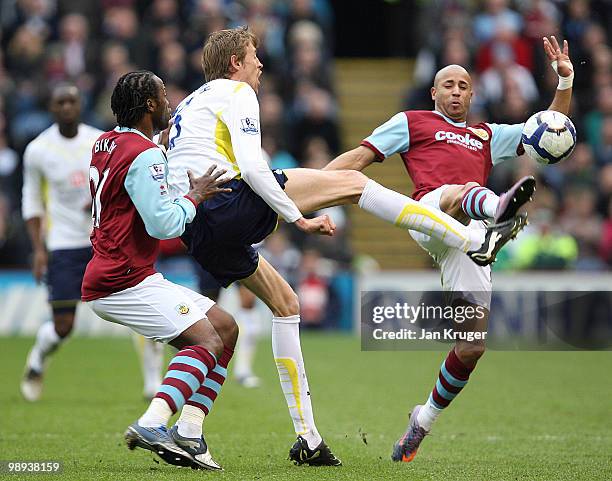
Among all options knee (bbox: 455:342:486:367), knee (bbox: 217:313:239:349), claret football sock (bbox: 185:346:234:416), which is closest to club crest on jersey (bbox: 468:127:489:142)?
knee (bbox: 455:342:486:367)

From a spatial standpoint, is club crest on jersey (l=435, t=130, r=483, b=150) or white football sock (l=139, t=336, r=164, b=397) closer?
club crest on jersey (l=435, t=130, r=483, b=150)

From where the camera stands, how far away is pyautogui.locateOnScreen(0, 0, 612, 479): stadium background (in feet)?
53.8

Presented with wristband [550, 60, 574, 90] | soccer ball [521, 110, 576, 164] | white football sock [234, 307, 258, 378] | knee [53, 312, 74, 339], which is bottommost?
white football sock [234, 307, 258, 378]

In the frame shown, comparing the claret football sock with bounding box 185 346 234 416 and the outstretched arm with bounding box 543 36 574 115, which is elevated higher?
the outstretched arm with bounding box 543 36 574 115

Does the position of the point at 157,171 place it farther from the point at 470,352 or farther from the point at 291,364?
the point at 470,352

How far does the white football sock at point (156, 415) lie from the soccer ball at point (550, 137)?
8.91 feet

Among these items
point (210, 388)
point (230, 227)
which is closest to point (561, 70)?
point (230, 227)

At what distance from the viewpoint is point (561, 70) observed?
7270 mm

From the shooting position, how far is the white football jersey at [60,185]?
1062 cm

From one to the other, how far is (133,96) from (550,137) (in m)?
2.49

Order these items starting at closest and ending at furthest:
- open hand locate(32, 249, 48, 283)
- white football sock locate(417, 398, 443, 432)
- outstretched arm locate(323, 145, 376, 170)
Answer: outstretched arm locate(323, 145, 376, 170), white football sock locate(417, 398, 443, 432), open hand locate(32, 249, 48, 283)

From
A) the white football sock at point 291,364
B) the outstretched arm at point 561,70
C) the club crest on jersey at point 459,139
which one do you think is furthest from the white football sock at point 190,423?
the outstretched arm at point 561,70

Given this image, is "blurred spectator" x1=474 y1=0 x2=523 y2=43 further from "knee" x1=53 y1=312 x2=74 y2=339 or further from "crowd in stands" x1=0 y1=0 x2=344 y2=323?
"knee" x1=53 y1=312 x2=74 y2=339

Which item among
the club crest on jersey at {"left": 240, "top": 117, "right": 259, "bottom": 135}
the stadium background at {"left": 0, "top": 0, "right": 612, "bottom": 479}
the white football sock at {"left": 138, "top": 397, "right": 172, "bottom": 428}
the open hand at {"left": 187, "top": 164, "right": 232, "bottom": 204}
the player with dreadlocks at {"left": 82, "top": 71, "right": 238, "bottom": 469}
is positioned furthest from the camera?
the stadium background at {"left": 0, "top": 0, "right": 612, "bottom": 479}
